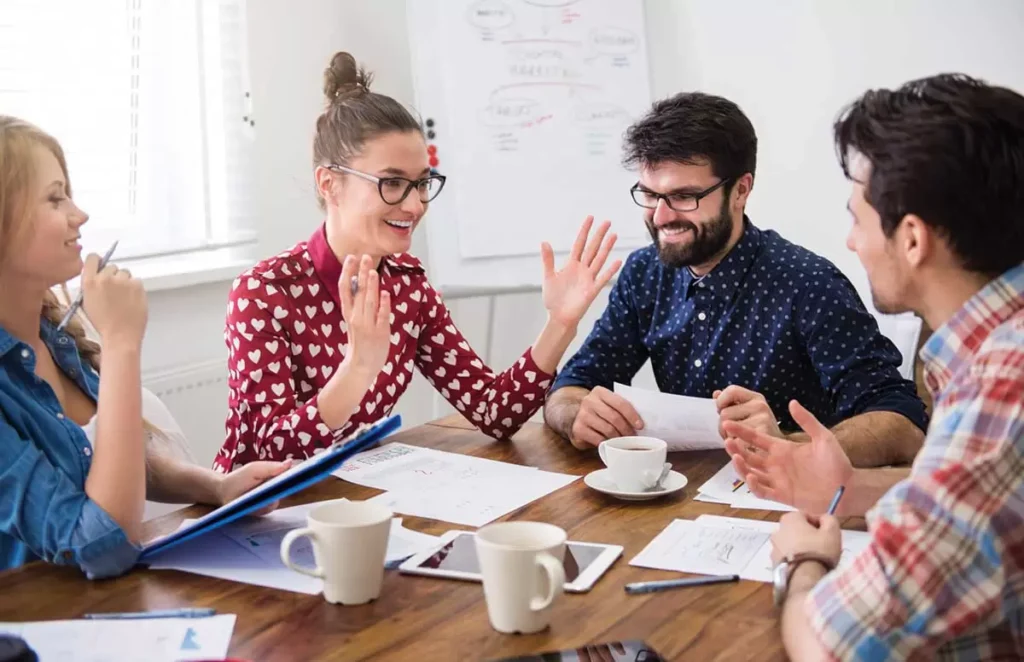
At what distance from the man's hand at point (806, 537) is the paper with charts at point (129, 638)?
56cm

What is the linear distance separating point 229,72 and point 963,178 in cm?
220

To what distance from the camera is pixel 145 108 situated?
2.69m

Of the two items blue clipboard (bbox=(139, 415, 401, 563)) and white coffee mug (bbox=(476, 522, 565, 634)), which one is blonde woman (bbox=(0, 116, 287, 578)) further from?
white coffee mug (bbox=(476, 522, 565, 634))

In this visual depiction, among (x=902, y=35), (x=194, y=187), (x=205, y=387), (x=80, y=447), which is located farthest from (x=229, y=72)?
(x=902, y=35)

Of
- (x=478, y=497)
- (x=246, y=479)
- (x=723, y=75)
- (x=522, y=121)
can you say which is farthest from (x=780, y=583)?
(x=723, y=75)

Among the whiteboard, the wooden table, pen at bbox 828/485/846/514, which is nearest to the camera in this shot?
the wooden table

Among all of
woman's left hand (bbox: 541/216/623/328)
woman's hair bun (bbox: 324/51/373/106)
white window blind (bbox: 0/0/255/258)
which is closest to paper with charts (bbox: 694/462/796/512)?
woman's left hand (bbox: 541/216/623/328)

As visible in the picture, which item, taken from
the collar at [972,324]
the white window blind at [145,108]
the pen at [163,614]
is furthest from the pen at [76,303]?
the white window blind at [145,108]

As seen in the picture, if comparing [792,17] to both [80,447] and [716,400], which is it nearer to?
[716,400]

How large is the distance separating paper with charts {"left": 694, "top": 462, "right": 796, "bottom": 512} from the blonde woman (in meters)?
0.57

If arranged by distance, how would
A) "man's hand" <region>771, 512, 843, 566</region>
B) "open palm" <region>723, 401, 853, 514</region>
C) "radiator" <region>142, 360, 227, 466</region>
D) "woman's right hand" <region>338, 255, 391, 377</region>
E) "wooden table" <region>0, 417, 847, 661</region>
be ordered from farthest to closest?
1. "radiator" <region>142, 360, 227, 466</region>
2. "woman's right hand" <region>338, 255, 391, 377</region>
3. "open palm" <region>723, 401, 853, 514</region>
4. "man's hand" <region>771, 512, 843, 566</region>
5. "wooden table" <region>0, 417, 847, 661</region>

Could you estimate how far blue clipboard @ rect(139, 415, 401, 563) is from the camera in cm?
109

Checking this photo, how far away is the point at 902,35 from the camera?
121 inches

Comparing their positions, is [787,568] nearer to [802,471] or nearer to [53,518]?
[802,471]
